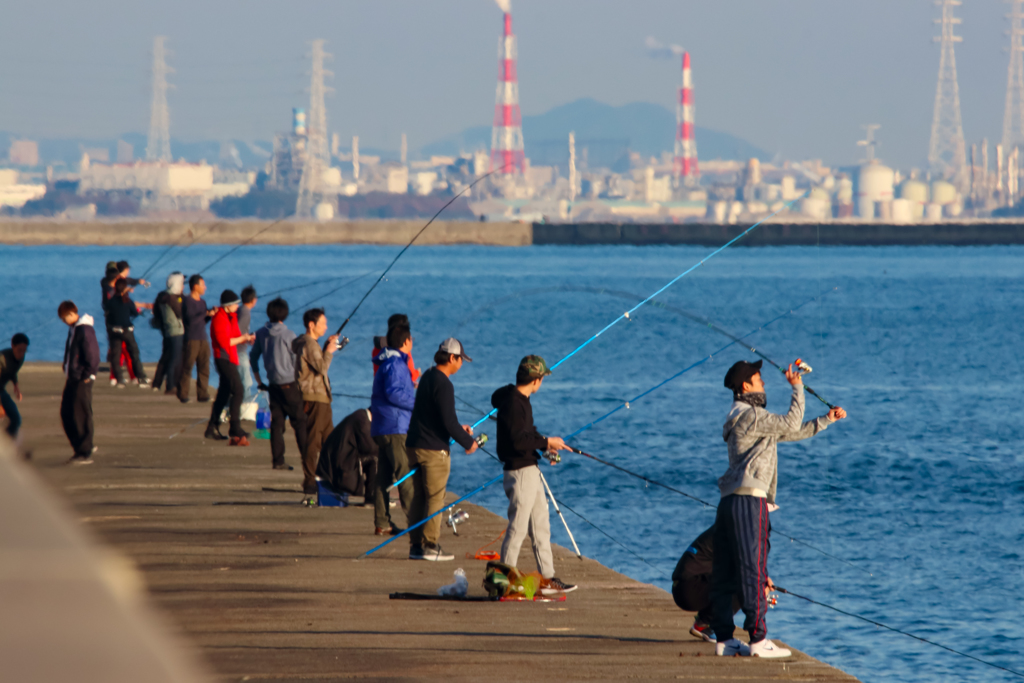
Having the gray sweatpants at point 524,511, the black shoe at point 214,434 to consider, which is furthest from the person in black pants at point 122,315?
the gray sweatpants at point 524,511

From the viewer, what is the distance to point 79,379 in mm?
11750

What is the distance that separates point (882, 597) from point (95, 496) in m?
7.65

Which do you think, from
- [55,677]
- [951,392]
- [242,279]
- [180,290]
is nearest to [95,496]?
[180,290]

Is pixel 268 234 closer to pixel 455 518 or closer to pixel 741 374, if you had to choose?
pixel 455 518

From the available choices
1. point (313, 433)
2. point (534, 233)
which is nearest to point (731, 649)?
point (313, 433)

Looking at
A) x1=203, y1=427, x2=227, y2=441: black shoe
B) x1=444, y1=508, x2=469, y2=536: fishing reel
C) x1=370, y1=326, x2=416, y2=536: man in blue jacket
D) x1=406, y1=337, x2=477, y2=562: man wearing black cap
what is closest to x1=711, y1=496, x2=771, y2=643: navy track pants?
x1=406, y1=337, x2=477, y2=562: man wearing black cap

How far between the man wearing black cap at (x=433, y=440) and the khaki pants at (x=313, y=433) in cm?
215

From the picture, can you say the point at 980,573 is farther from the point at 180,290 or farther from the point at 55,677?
the point at 55,677

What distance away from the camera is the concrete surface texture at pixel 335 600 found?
5957 mm

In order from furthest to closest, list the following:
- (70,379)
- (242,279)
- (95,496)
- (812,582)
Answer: (242,279), (812,582), (70,379), (95,496)

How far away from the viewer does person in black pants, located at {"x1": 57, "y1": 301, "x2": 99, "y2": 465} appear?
11.5m

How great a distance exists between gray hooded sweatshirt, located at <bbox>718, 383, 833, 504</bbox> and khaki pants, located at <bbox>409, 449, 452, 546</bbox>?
2477 mm

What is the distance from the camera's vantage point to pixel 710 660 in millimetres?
6094

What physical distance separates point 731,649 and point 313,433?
17.5 feet
